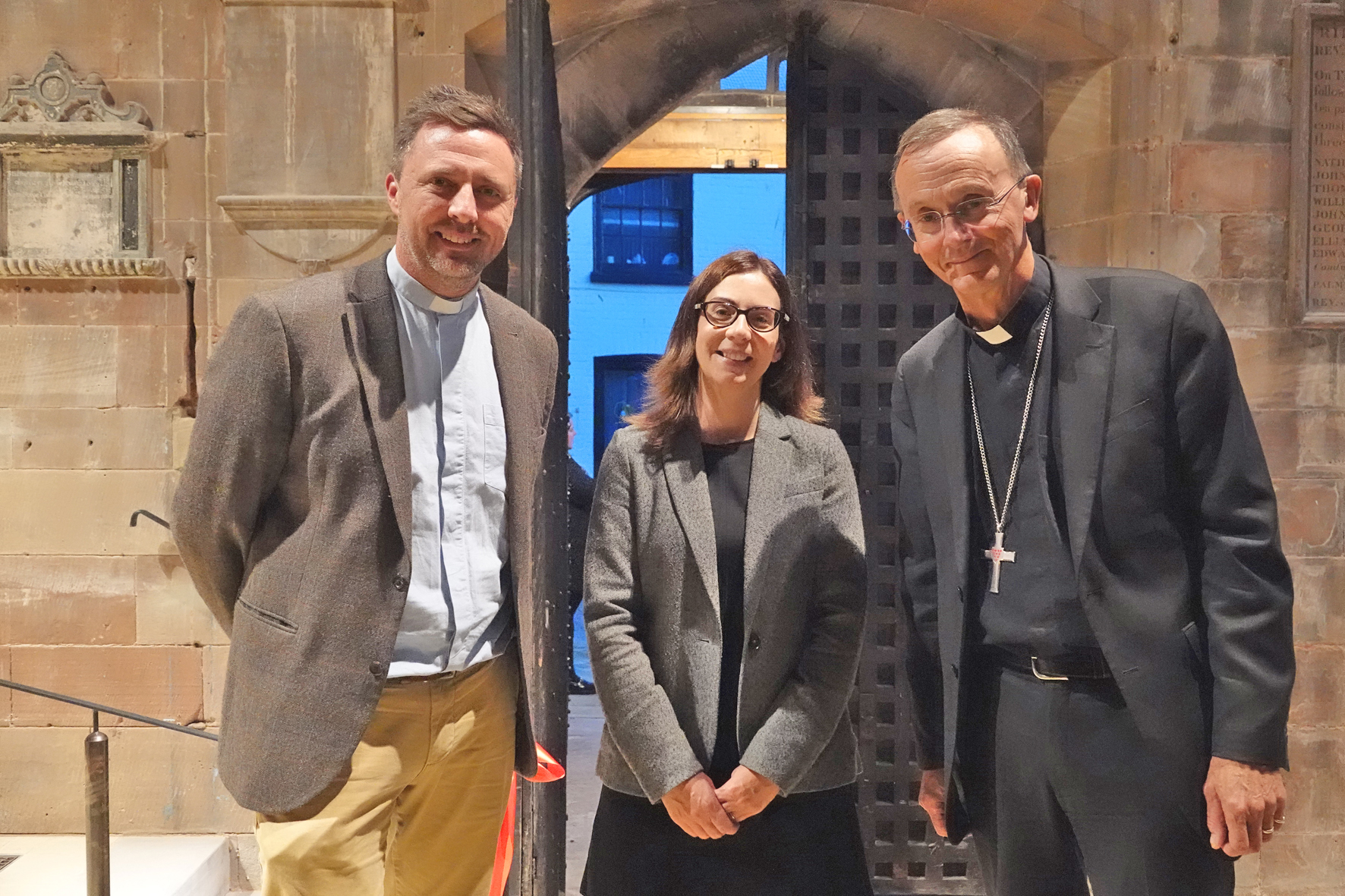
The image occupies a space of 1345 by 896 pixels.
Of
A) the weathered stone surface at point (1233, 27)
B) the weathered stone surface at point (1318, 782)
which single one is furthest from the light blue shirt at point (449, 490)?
the weathered stone surface at point (1318, 782)

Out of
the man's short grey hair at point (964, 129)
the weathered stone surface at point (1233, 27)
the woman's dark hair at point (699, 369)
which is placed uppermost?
the weathered stone surface at point (1233, 27)

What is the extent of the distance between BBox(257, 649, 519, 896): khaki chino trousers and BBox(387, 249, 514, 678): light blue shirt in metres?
0.06

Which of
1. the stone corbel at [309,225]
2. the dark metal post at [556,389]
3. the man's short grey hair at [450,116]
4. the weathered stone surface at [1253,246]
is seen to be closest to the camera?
the man's short grey hair at [450,116]

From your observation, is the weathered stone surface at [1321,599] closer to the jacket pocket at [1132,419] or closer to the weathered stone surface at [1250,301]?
the weathered stone surface at [1250,301]

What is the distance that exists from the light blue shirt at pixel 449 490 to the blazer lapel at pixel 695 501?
1.24ft

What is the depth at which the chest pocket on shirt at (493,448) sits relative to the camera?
1.88 meters

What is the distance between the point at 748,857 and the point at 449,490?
897 millimetres

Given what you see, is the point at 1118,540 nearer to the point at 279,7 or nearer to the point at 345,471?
the point at 345,471

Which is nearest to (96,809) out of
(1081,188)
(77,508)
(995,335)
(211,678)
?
(211,678)

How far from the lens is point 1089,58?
13.0 ft

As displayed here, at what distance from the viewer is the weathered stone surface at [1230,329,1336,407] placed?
3.83 m

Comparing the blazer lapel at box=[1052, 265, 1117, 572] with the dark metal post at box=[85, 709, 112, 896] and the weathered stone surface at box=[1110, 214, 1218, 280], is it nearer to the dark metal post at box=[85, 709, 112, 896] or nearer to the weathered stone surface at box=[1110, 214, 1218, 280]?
the weathered stone surface at box=[1110, 214, 1218, 280]

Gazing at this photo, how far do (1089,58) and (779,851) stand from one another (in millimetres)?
3079

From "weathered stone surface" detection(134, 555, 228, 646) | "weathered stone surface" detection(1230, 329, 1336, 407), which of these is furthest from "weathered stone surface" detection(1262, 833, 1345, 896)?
"weathered stone surface" detection(134, 555, 228, 646)
